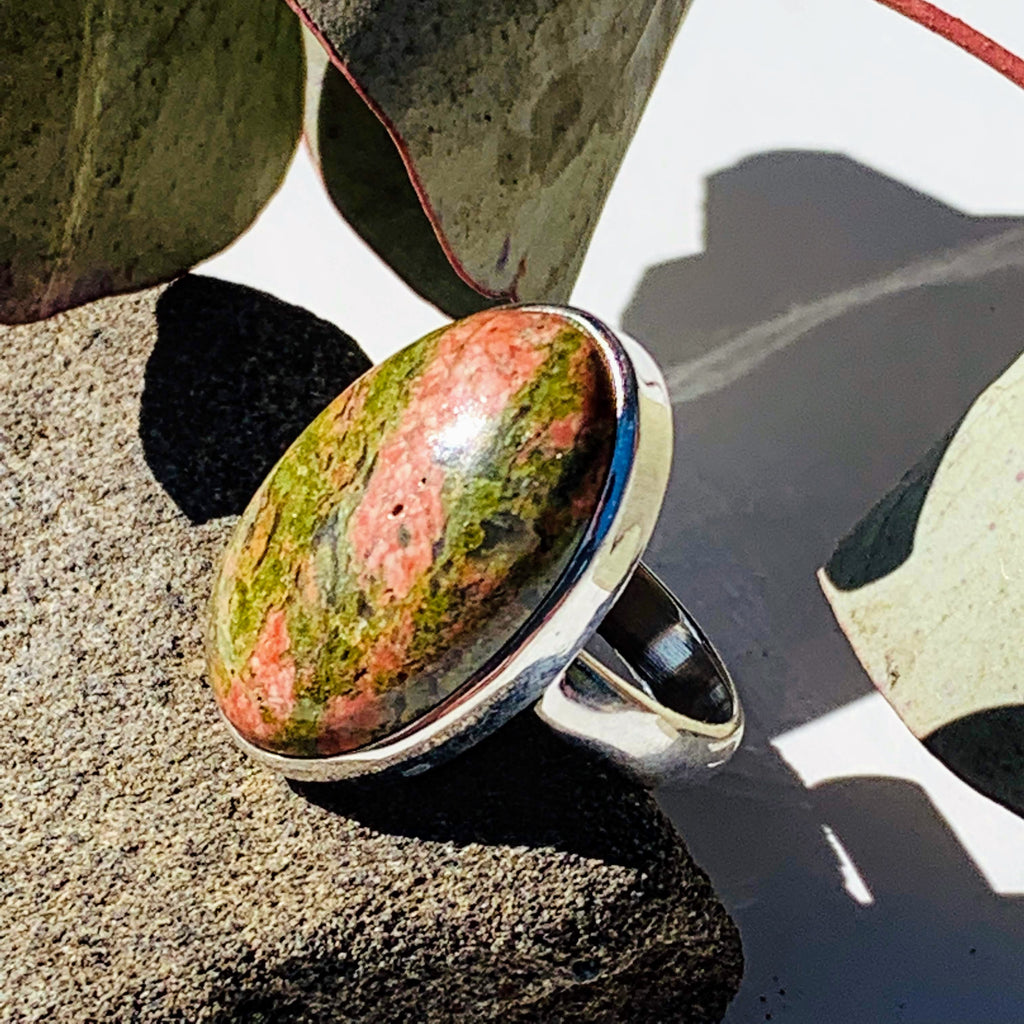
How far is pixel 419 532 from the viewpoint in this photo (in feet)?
2.45

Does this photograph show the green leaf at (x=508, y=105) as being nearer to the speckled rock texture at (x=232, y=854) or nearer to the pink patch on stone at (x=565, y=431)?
the pink patch on stone at (x=565, y=431)

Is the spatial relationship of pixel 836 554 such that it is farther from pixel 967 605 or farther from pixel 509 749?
pixel 509 749

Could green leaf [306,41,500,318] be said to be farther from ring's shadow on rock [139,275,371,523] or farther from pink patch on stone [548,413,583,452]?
pink patch on stone [548,413,583,452]

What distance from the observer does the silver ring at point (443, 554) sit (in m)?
0.73

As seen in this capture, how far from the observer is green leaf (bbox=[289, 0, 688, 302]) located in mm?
→ 728

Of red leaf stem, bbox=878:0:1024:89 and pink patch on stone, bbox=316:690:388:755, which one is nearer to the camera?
pink patch on stone, bbox=316:690:388:755

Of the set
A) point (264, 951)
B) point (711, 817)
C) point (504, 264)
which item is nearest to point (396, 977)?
point (264, 951)

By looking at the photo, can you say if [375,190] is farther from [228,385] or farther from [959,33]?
[959,33]

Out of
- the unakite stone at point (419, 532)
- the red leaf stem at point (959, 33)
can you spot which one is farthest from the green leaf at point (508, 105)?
the red leaf stem at point (959, 33)

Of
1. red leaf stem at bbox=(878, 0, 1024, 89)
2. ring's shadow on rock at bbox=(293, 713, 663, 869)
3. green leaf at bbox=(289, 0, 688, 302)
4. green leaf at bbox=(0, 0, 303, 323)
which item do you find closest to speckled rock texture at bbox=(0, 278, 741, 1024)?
ring's shadow on rock at bbox=(293, 713, 663, 869)

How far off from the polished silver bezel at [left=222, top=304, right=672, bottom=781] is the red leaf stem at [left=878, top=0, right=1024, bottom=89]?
379 millimetres

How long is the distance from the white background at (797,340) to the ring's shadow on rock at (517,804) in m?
0.13

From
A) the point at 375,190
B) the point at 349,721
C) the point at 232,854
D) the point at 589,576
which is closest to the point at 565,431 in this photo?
the point at 589,576

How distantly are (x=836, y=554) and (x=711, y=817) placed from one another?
17 centimetres
